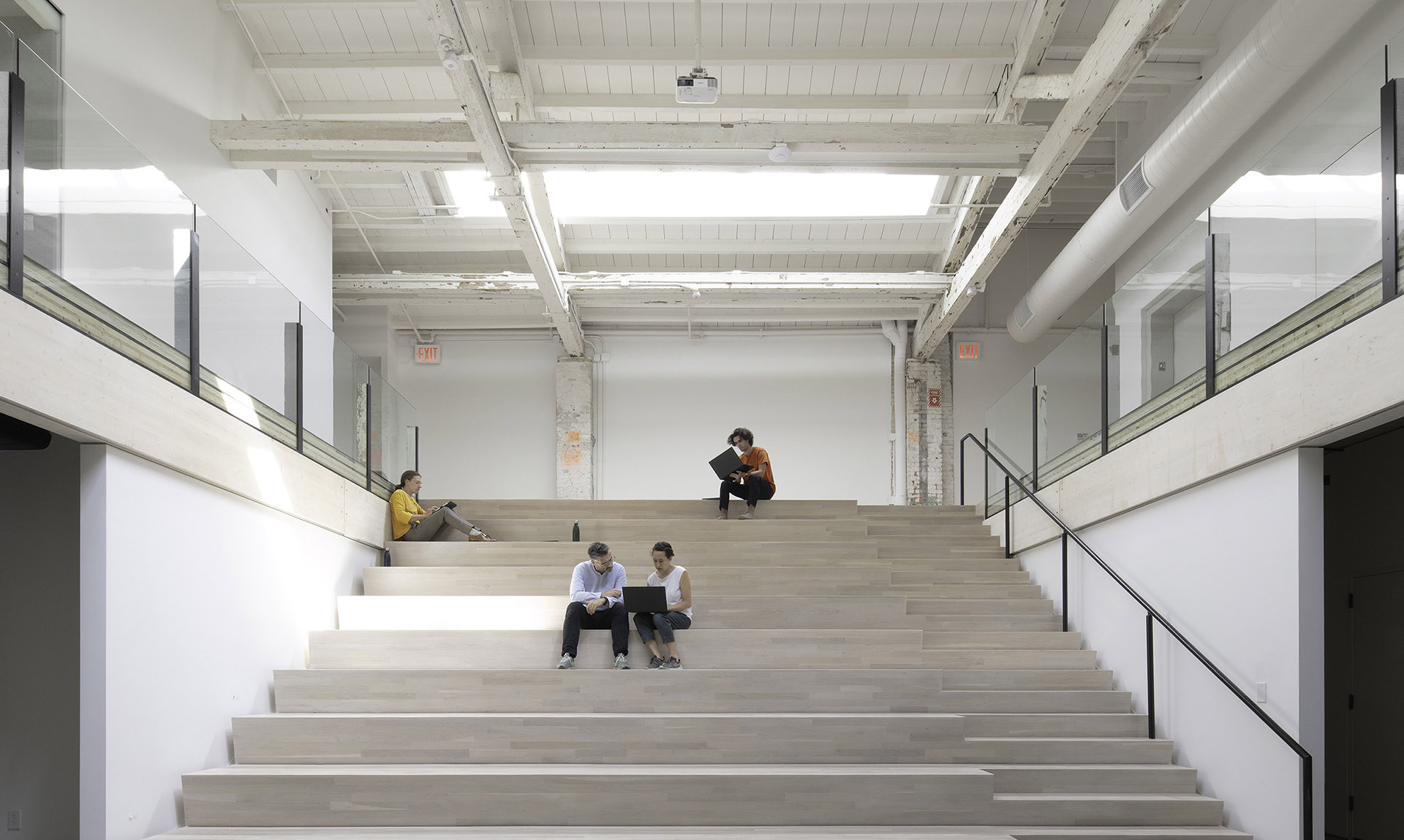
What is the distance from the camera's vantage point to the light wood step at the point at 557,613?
7789mm

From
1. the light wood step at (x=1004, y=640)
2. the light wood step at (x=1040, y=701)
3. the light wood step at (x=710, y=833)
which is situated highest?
the light wood step at (x=1004, y=640)

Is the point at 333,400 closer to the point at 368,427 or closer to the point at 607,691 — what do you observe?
the point at 368,427

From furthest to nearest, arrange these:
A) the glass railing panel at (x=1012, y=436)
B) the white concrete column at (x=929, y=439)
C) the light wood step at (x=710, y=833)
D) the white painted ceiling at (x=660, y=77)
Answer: the white concrete column at (x=929, y=439) → the glass railing panel at (x=1012, y=436) → the white painted ceiling at (x=660, y=77) → the light wood step at (x=710, y=833)

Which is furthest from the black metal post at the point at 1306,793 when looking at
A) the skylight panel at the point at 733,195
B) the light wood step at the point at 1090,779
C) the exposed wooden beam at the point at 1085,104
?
the skylight panel at the point at 733,195

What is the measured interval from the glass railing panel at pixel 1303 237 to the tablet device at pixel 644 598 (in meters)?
3.27

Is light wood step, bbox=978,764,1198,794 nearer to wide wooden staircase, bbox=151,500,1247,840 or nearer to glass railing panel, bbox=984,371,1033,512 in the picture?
wide wooden staircase, bbox=151,500,1247,840

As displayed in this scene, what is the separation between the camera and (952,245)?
1097cm

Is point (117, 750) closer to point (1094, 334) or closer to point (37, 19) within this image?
point (37, 19)

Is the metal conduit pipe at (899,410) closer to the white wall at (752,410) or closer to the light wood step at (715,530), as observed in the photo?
the white wall at (752,410)

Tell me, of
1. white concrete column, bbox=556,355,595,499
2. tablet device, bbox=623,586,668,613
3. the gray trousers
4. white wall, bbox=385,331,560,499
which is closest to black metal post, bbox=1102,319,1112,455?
tablet device, bbox=623,586,668,613

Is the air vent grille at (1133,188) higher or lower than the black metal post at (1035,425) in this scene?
higher

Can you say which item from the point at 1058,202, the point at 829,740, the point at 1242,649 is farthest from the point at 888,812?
the point at 1058,202

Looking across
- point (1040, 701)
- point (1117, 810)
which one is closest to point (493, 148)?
point (1040, 701)

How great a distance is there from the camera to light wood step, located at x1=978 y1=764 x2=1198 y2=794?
20.1 feet
